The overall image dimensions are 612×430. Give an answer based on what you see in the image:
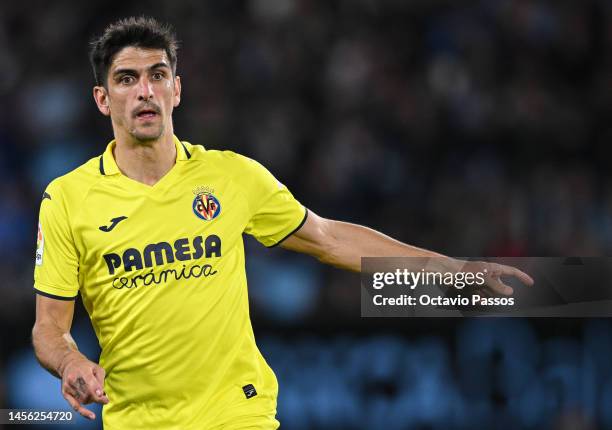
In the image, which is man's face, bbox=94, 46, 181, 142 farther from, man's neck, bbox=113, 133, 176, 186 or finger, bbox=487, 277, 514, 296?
finger, bbox=487, 277, 514, 296

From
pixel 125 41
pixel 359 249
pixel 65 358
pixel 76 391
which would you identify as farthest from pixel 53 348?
pixel 359 249

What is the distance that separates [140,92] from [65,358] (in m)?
1.26

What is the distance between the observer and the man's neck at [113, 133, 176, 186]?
4.63m

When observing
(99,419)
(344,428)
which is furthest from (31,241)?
(344,428)

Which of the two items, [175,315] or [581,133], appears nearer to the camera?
[175,315]

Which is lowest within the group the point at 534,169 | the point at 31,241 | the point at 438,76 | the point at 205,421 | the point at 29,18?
the point at 205,421

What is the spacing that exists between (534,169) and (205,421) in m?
5.94

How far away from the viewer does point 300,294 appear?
8.20 meters

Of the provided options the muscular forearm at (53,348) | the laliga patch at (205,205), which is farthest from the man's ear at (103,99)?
the muscular forearm at (53,348)

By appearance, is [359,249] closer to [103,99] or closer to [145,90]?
[145,90]

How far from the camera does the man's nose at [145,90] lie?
177 inches

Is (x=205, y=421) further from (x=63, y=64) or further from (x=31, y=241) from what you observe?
(x=63, y=64)

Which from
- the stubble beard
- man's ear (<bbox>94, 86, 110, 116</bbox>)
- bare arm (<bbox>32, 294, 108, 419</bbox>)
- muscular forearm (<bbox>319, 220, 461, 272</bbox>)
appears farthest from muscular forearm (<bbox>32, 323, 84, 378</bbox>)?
muscular forearm (<bbox>319, 220, 461, 272</bbox>)

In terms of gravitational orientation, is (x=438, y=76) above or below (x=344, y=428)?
above
